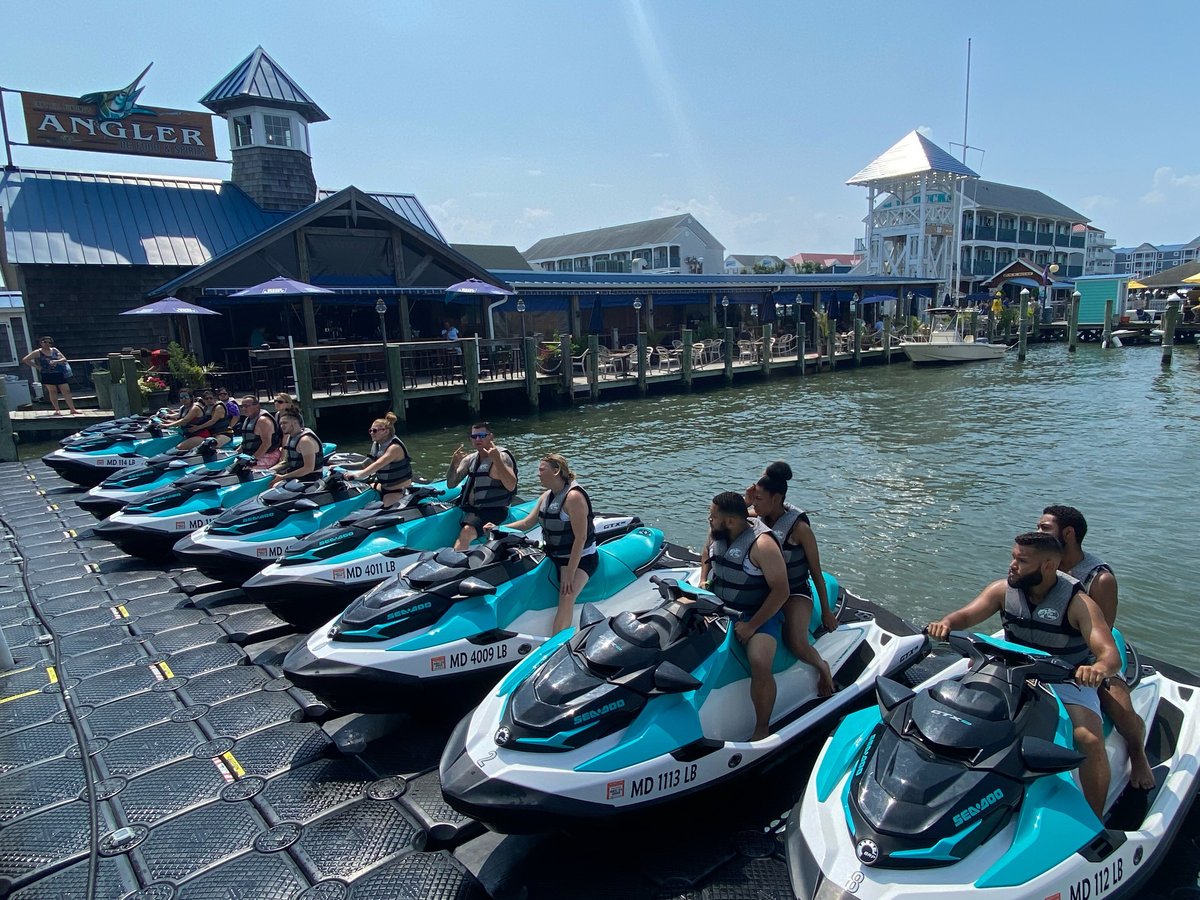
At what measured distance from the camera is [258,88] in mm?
26156

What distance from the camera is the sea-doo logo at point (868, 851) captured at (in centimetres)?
298

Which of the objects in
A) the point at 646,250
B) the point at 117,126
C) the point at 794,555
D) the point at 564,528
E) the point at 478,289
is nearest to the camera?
the point at 794,555

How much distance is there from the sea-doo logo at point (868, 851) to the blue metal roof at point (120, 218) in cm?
2490

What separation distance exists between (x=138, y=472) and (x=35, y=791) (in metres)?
6.84

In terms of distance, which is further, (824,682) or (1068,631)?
(824,682)

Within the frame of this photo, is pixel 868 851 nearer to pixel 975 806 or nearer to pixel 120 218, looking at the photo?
pixel 975 806

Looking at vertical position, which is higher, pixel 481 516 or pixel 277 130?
pixel 277 130

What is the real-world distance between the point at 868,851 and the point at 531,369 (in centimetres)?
2087

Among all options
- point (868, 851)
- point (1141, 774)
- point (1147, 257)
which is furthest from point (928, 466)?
point (1147, 257)

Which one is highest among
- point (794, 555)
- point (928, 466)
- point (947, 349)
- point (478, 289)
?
point (478, 289)

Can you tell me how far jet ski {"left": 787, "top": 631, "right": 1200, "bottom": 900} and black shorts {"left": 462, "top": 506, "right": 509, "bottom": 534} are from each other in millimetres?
4350

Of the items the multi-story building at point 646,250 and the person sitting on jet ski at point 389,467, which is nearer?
the person sitting on jet ski at point 389,467

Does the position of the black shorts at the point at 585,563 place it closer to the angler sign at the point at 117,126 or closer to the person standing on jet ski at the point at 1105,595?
the person standing on jet ski at the point at 1105,595

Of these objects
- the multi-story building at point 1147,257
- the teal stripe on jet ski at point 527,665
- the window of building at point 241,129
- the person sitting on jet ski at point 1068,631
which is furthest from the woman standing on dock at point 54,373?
the multi-story building at point 1147,257
